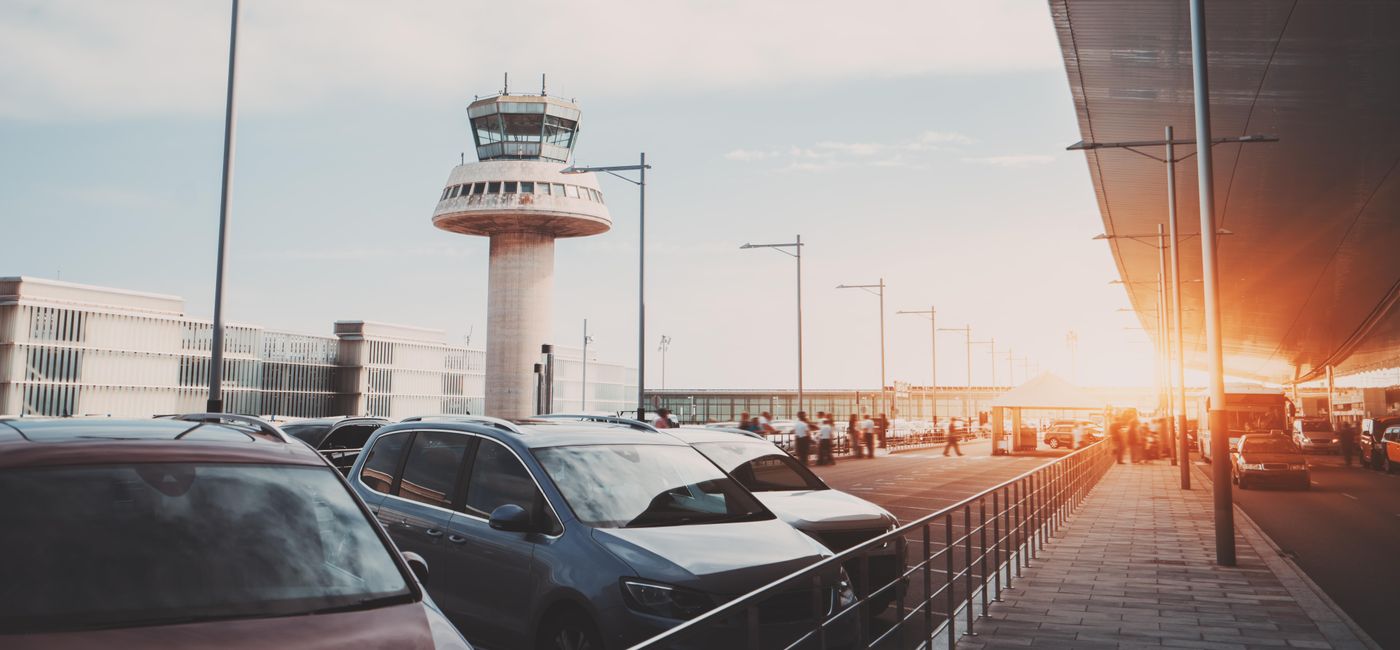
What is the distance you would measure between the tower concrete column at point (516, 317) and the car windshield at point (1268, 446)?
4946cm

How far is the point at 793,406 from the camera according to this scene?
16938 cm

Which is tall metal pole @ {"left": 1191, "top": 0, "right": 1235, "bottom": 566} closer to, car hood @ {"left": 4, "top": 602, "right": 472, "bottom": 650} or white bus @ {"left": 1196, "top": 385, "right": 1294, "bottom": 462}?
car hood @ {"left": 4, "top": 602, "right": 472, "bottom": 650}

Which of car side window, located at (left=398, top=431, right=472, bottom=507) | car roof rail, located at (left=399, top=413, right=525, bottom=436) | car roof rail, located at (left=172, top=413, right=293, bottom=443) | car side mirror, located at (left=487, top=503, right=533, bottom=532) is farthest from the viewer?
car side window, located at (left=398, top=431, right=472, bottom=507)

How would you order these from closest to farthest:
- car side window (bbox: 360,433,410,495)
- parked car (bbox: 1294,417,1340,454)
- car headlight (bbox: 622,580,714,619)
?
car headlight (bbox: 622,580,714,619), car side window (bbox: 360,433,410,495), parked car (bbox: 1294,417,1340,454)

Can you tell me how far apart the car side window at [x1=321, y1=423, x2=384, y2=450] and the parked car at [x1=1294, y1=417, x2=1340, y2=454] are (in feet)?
140

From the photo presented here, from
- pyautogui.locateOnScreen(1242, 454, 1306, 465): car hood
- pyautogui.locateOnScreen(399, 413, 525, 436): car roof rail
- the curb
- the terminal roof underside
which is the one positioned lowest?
the curb

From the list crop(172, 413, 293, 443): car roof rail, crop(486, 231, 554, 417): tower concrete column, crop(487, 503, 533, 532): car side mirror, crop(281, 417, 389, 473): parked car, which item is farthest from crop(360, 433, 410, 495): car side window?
crop(486, 231, 554, 417): tower concrete column

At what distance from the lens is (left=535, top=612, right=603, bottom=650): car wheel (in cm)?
583

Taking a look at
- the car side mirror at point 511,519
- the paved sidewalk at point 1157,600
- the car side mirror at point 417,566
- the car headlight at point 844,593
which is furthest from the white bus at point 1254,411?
the car side mirror at point 417,566

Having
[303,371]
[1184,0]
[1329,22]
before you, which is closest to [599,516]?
[1184,0]

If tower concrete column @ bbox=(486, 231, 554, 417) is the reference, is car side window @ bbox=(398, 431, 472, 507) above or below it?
below

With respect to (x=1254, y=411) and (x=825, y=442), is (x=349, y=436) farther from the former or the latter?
(x=1254, y=411)

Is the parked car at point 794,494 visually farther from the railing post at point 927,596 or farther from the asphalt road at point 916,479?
the asphalt road at point 916,479

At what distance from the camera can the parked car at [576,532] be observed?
573 cm
